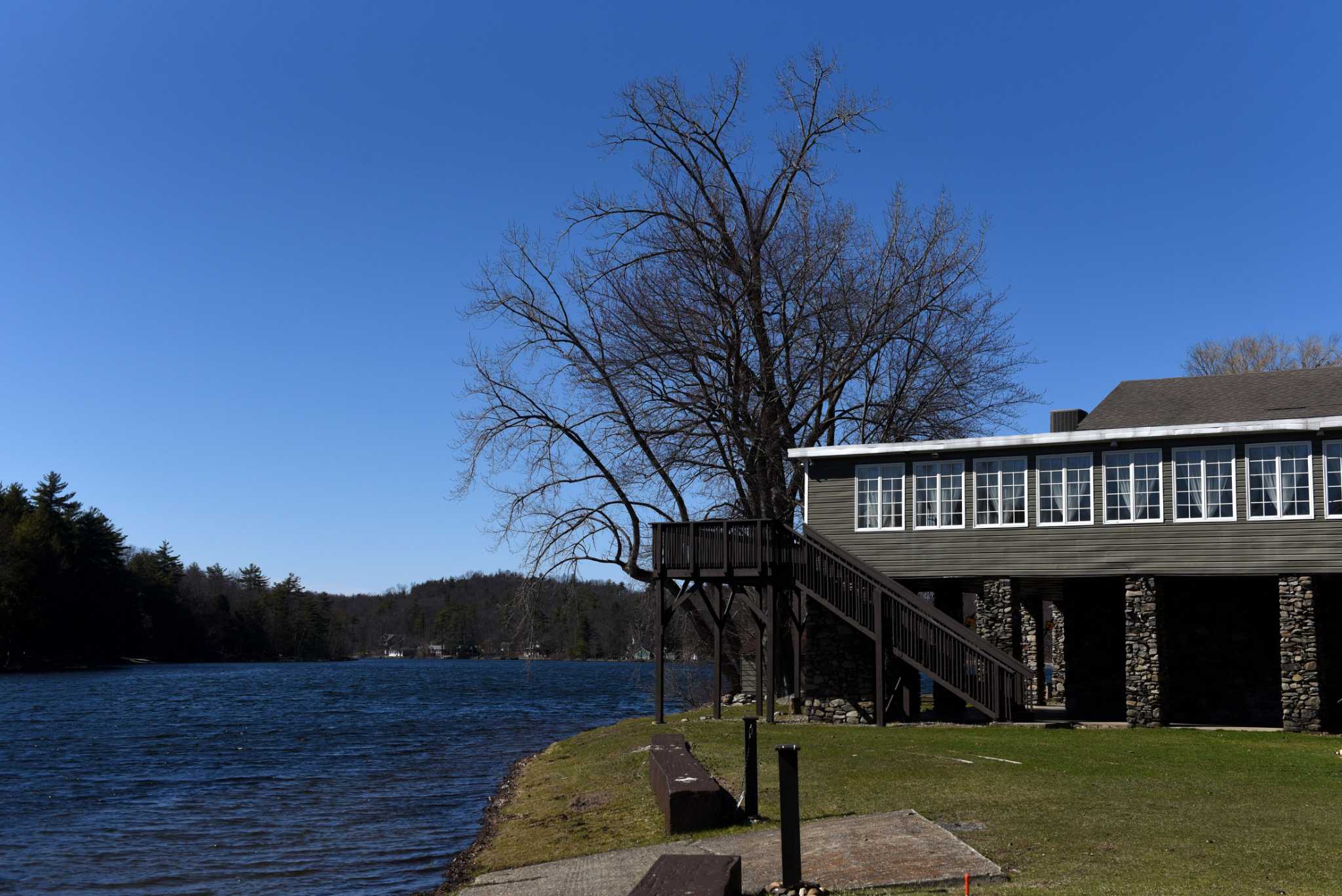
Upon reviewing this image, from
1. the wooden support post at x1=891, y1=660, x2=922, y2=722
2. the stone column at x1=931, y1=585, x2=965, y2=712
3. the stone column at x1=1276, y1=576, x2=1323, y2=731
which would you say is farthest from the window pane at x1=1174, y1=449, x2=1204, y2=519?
the wooden support post at x1=891, y1=660, x2=922, y2=722

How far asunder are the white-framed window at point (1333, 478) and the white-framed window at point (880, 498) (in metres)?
8.44

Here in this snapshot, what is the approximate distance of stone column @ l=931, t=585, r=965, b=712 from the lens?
28.0 meters

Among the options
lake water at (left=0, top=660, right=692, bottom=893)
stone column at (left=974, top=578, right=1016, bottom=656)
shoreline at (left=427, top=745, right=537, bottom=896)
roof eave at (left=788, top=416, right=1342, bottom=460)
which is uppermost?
roof eave at (left=788, top=416, right=1342, bottom=460)

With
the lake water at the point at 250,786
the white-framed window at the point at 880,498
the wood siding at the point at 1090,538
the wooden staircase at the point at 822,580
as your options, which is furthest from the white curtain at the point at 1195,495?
the lake water at the point at 250,786

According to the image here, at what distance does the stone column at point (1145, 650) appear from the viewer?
2477cm

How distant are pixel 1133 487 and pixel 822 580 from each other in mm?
6825

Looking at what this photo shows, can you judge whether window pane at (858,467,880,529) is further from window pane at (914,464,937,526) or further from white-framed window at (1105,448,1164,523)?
white-framed window at (1105,448,1164,523)

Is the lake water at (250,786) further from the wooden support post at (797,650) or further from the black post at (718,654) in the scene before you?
the wooden support post at (797,650)

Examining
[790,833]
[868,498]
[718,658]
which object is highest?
[868,498]

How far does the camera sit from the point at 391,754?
3222cm

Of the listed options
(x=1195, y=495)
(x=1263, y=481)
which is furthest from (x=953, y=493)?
(x=1263, y=481)

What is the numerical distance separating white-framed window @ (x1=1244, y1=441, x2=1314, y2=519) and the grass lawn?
4400 mm

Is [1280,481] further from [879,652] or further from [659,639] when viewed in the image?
[659,639]

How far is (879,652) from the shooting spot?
982 inches
